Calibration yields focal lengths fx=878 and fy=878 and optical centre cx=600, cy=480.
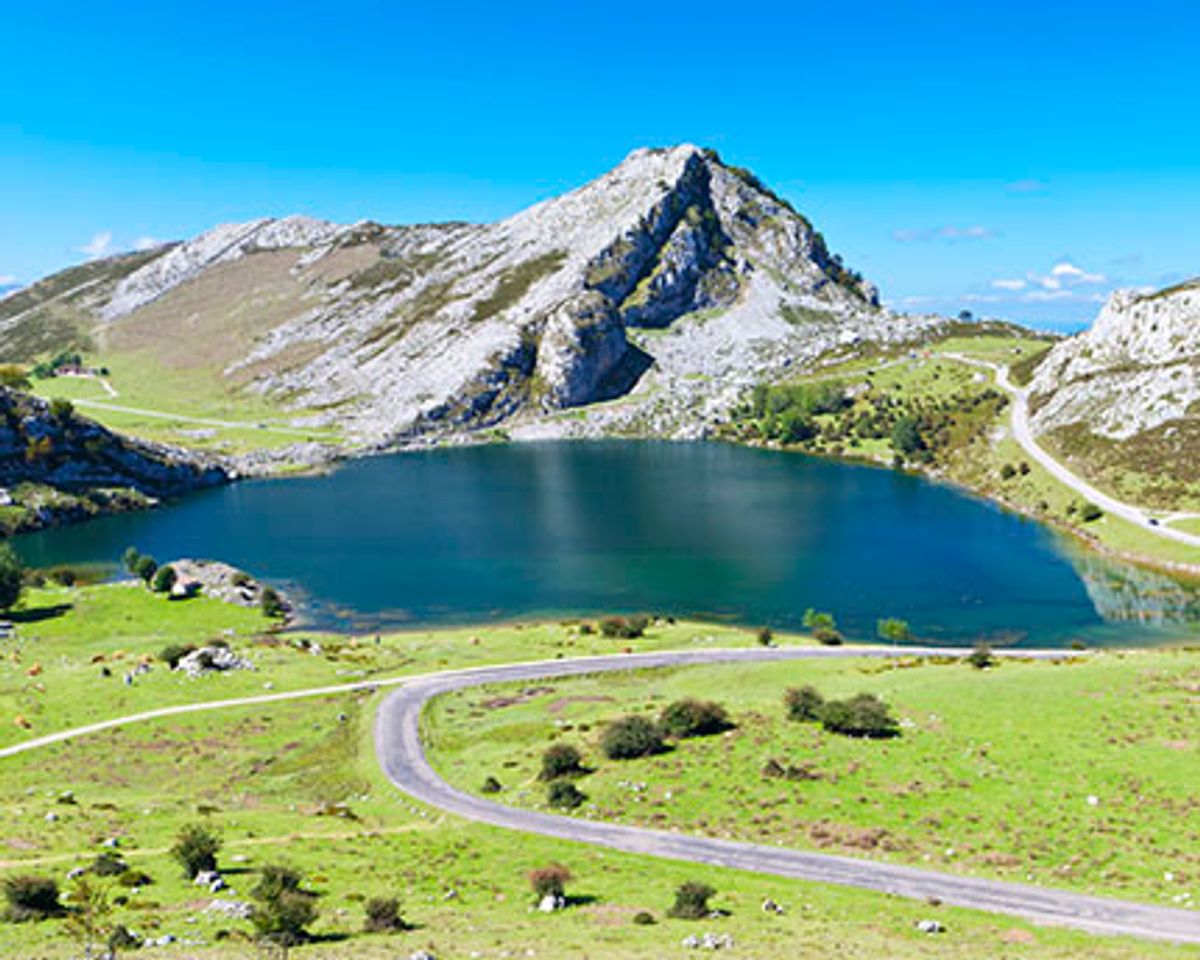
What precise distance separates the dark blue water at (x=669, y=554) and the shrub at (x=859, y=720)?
43.0 metres

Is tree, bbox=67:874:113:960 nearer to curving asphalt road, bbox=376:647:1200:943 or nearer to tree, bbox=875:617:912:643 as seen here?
curving asphalt road, bbox=376:647:1200:943

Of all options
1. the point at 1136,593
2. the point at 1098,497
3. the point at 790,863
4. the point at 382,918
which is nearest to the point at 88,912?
the point at 382,918

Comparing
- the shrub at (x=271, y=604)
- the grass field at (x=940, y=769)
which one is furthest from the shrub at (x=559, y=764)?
the shrub at (x=271, y=604)

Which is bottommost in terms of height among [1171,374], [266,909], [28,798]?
[28,798]

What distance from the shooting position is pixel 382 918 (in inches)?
1455

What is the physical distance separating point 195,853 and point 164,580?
83.8 metres

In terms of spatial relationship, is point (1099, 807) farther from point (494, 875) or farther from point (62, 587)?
point (62, 587)

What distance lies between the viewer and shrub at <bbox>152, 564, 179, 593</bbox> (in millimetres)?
117875

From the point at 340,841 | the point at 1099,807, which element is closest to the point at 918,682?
the point at 1099,807

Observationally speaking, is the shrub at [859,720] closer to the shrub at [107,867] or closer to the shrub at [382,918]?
the shrub at [382,918]

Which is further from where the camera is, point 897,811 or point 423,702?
point 423,702

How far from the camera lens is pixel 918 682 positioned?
73375mm

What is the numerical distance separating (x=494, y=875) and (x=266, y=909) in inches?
510

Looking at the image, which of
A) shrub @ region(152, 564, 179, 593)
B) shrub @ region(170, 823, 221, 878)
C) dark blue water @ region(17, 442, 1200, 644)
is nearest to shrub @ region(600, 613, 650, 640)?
dark blue water @ region(17, 442, 1200, 644)
